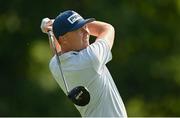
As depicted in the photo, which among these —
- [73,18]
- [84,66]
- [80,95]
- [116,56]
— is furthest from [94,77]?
[116,56]

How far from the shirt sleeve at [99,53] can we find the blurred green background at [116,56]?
7835 mm

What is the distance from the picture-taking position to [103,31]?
26.9 ft

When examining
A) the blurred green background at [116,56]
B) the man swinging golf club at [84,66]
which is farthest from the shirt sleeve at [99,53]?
the blurred green background at [116,56]

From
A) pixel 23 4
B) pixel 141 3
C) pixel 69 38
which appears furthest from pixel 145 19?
pixel 69 38

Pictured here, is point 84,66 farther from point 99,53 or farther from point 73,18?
point 73,18

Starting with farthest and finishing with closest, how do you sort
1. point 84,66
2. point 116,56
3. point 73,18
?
point 116,56, point 73,18, point 84,66

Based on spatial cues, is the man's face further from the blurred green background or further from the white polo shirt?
the blurred green background

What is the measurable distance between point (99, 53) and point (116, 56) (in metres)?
9.19

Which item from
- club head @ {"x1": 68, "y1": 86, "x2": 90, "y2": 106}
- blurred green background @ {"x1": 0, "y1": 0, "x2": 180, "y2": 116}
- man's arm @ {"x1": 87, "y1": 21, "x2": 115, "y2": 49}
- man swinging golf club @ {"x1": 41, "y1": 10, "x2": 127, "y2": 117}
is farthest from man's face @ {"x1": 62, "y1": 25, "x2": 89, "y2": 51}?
blurred green background @ {"x1": 0, "y1": 0, "x2": 180, "y2": 116}

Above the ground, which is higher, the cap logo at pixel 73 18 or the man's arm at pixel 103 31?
the cap logo at pixel 73 18

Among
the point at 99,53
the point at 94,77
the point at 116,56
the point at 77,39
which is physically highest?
the point at 77,39

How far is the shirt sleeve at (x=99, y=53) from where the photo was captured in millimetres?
7844

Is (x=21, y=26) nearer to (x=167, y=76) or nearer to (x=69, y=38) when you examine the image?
(x=167, y=76)

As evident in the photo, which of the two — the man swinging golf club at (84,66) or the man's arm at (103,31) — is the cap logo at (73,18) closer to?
the man swinging golf club at (84,66)
